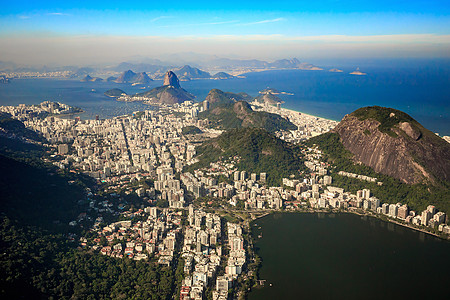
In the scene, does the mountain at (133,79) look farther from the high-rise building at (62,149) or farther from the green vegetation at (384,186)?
the green vegetation at (384,186)

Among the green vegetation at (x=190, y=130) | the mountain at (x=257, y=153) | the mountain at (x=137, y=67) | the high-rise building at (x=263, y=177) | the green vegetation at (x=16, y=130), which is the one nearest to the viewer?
the high-rise building at (x=263, y=177)

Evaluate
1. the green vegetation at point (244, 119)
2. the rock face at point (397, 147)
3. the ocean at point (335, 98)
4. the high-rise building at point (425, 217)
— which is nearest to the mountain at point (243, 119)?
the green vegetation at point (244, 119)

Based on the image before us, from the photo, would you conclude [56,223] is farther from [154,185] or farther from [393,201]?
[393,201]

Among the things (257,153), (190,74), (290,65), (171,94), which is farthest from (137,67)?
(257,153)

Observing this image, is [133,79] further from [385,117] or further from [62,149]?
[385,117]

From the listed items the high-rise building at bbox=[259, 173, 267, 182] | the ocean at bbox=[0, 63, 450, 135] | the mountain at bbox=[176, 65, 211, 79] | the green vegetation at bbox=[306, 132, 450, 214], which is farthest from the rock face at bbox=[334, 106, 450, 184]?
the mountain at bbox=[176, 65, 211, 79]

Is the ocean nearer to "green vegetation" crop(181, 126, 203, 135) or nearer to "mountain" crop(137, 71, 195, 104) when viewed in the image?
"mountain" crop(137, 71, 195, 104)
